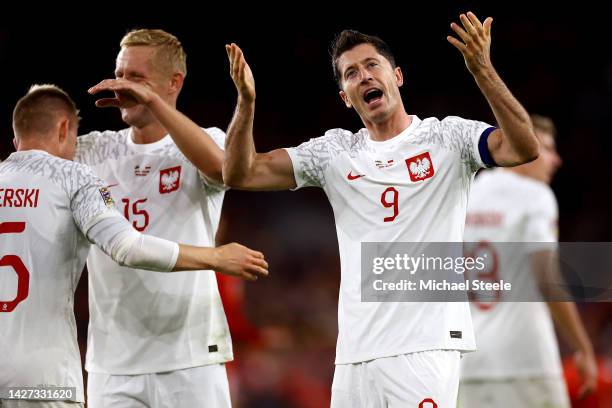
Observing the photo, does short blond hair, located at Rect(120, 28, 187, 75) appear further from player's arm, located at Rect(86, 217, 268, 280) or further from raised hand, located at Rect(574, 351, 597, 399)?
raised hand, located at Rect(574, 351, 597, 399)

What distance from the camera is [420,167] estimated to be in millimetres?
3979

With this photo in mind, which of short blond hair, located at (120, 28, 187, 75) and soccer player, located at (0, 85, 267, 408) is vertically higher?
short blond hair, located at (120, 28, 187, 75)

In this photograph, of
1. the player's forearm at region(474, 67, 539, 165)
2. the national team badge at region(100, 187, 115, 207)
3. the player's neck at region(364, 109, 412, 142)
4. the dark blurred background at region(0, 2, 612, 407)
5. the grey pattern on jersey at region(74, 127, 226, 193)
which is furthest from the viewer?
the dark blurred background at region(0, 2, 612, 407)

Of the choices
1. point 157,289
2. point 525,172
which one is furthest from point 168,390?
point 525,172

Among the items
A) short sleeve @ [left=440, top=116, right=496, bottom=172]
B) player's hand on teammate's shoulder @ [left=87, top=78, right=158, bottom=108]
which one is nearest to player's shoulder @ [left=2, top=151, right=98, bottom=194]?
player's hand on teammate's shoulder @ [left=87, top=78, right=158, bottom=108]

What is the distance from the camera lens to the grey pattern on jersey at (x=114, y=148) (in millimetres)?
4648

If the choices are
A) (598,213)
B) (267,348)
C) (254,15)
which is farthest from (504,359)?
(254,15)

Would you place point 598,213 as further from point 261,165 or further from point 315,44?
point 261,165

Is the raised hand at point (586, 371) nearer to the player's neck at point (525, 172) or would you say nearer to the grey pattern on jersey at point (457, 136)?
the player's neck at point (525, 172)

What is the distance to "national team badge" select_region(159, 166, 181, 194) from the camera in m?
4.58

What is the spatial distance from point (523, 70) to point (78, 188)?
→ 10.7 m

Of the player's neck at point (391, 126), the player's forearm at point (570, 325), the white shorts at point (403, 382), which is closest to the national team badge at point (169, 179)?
the player's neck at point (391, 126)

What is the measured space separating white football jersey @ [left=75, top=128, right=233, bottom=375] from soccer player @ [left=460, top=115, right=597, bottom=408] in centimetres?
211

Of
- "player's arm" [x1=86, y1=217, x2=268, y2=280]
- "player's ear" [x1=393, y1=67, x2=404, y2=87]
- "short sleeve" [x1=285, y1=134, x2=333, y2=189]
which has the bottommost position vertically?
"player's arm" [x1=86, y1=217, x2=268, y2=280]
